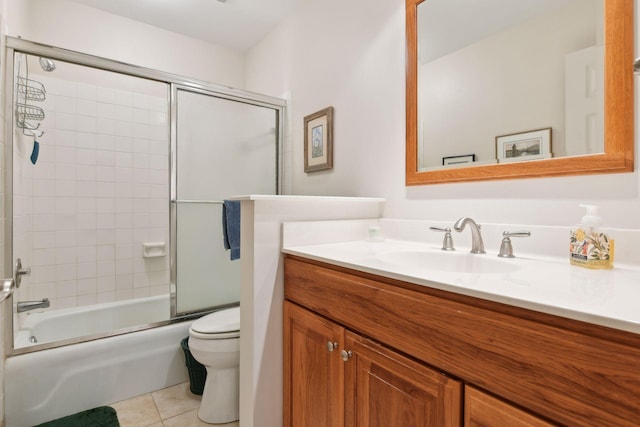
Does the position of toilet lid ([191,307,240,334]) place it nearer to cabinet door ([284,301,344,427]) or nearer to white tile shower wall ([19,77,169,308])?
cabinet door ([284,301,344,427])

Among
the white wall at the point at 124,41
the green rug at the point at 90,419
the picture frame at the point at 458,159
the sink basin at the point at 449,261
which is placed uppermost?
the white wall at the point at 124,41

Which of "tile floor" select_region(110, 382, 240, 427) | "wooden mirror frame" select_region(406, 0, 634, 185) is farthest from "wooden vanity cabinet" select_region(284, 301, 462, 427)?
"wooden mirror frame" select_region(406, 0, 634, 185)

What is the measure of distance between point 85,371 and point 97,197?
4.09 feet

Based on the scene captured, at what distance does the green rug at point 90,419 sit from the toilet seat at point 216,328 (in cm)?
53

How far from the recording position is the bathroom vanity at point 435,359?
500mm

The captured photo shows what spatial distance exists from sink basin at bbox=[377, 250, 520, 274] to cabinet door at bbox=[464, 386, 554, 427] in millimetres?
425

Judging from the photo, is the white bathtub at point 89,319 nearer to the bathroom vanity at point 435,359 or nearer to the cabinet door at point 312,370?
the cabinet door at point 312,370

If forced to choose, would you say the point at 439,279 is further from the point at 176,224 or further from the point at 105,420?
the point at 105,420

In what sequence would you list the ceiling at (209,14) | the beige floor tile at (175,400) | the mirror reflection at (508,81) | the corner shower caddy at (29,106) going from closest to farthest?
the mirror reflection at (508,81), the beige floor tile at (175,400), the corner shower caddy at (29,106), the ceiling at (209,14)

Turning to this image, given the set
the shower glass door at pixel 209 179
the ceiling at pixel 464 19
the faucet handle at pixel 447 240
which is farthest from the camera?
the shower glass door at pixel 209 179

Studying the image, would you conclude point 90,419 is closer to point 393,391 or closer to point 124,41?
point 393,391

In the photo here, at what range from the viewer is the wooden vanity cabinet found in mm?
723

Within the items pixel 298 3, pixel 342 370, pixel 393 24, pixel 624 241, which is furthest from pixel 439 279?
pixel 298 3

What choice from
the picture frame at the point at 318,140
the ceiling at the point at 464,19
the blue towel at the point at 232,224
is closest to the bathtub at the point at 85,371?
the blue towel at the point at 232,224
